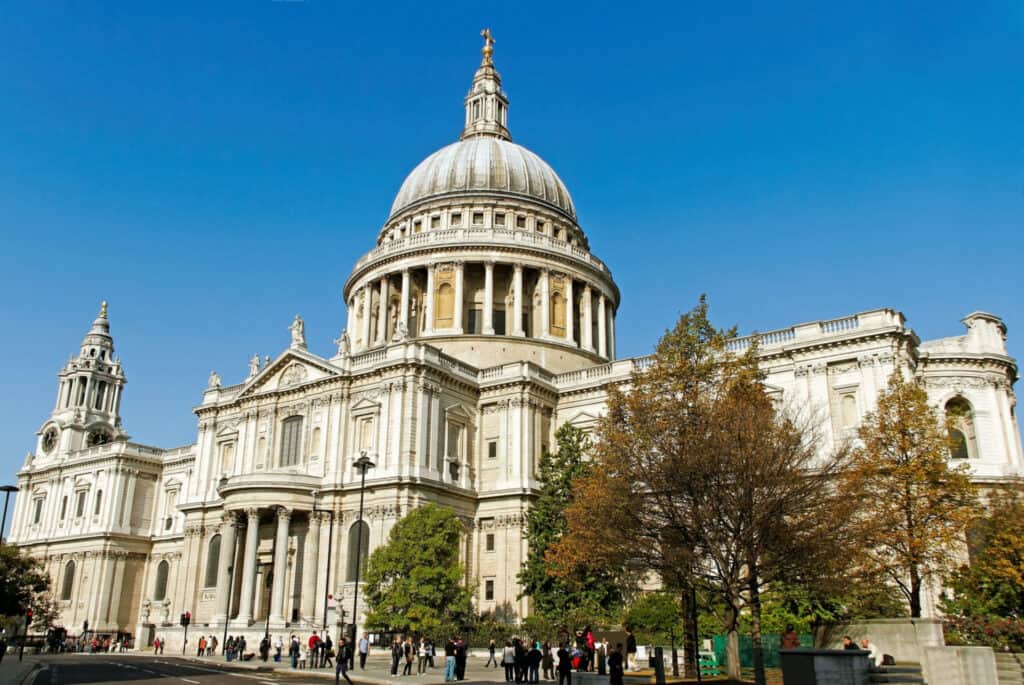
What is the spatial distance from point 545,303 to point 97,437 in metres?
47.8

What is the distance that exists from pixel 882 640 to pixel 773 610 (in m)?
5.07

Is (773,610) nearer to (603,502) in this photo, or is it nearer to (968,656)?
(603,502)

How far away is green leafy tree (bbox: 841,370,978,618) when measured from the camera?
106 ft

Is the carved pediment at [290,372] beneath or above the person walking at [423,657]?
above

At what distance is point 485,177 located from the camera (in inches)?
2886

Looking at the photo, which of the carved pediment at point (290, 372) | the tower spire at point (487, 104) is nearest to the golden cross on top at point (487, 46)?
the tower spire at point (487, 104)

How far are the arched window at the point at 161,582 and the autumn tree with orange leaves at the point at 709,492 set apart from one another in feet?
182

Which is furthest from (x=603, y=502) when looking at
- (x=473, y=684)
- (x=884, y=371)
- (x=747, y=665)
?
(x=884, y=371)

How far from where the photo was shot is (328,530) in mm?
49375

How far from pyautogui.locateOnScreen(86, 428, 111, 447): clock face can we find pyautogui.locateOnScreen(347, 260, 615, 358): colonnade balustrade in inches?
1227

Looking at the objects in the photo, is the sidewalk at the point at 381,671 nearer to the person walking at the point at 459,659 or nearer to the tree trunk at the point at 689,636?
the person walking at the point at 459,659

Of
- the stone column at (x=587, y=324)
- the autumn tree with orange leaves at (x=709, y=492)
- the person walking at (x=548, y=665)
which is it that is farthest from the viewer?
the stone column at (x=587, y=324)

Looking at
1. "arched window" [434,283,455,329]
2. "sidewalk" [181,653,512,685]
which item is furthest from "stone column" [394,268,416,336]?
"sidewalk" [181,653,512,685]

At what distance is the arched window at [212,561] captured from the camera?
182 feet
